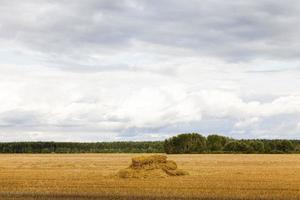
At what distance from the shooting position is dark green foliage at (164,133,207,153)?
9000 centimetres

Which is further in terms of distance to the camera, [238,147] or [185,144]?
[238,147]

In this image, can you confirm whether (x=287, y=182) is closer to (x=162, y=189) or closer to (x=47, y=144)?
(x=162, y=189)

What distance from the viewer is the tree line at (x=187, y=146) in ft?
297

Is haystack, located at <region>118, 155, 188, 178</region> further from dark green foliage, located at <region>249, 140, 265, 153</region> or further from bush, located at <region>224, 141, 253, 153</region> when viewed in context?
dark green foliage, located at <region>249, 140, 265, 153</region>

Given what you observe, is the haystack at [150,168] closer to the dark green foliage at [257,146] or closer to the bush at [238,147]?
the bush at [238,147]

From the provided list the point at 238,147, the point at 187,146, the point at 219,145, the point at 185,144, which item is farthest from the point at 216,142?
the point at 185,144

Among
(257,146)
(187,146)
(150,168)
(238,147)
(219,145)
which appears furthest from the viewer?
(257,146)

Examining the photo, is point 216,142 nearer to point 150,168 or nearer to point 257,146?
point 257,146

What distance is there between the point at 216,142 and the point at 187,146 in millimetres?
5194

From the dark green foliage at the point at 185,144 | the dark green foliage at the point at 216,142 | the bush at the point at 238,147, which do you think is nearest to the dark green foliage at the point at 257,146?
the bush at the point at 238,147

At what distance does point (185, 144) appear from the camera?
89875 millimetres

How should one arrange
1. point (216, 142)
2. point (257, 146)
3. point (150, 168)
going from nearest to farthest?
point (150, 168), point (216, 142), point (257, 146)

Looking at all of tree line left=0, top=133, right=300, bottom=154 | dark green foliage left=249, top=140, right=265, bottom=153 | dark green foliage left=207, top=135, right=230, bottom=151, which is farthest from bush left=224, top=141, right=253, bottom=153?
dark green foliage left=207, top=135, right=230, bottom=151

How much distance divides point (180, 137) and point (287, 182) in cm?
6026
